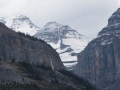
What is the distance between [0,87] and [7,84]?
791 centimetres

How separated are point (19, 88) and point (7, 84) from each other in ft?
13.5

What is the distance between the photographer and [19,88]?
7849 inches

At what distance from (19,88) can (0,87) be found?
9705 mm

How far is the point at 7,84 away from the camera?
653ft
